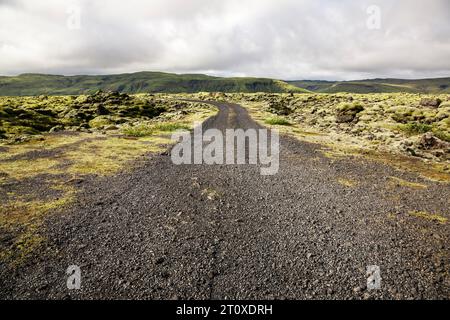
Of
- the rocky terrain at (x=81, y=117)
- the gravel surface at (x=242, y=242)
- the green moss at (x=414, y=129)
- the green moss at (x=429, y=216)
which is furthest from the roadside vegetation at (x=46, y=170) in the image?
the green moss at (x=414, y=129)

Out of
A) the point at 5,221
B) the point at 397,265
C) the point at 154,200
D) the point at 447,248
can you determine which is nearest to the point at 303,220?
the point at 397,265

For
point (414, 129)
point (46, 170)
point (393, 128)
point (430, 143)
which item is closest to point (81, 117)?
point (46, 170)

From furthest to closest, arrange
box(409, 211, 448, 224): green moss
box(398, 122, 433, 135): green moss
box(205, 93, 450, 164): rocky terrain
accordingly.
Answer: box(398, 122, 433, 135): green moss < box(205, 93, 450, 164): rocky terrain < box(409, 211, 448, 224): green moss

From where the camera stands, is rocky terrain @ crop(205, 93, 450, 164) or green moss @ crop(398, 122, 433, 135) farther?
green moss @ crop(398, 122, 433, 135)

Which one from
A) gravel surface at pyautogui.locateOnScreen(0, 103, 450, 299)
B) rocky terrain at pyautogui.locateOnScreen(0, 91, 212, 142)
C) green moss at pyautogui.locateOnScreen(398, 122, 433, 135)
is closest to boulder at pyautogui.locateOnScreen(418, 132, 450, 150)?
green moss at pyautogui.locateOnScreen(398, 122, 433, 135)

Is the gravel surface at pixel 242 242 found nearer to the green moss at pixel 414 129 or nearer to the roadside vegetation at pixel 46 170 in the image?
the roadside vegetation at pixel 46 170

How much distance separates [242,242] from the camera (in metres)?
8.12

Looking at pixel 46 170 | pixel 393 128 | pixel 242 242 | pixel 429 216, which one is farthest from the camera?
pixel 393 128

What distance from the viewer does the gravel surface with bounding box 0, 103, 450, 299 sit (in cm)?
627

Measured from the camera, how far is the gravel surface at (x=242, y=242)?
6.27 metres

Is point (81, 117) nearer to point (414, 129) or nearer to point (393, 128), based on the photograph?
point (393, 128)

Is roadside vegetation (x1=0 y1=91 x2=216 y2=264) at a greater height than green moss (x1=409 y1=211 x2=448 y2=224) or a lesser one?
greater

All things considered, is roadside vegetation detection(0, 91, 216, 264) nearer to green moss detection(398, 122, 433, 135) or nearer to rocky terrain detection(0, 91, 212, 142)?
rocky terrain detection(0, 91, 212, 142)
